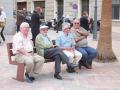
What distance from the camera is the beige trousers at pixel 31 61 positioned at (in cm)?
921

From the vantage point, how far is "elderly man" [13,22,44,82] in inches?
364

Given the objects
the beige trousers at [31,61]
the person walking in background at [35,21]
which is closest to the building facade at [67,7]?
the person walking in background at [35,21]

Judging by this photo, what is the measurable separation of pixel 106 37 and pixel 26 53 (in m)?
3.85

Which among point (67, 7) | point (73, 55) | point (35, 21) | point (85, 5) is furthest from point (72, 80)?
point (67, 7)

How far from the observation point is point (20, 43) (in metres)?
9.27

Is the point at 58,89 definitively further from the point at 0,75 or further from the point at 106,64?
the point at 106,64

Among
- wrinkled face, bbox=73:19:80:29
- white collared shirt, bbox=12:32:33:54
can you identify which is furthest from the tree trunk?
white collared shirt, bbox=12:32:33:54

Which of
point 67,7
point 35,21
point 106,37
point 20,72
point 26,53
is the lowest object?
point 20,72

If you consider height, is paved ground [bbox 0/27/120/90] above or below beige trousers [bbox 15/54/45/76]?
below

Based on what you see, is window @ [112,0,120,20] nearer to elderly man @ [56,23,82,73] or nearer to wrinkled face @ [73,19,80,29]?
wrinkled face @ [73,19,80,29]

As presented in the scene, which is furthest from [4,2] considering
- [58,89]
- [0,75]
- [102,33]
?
[58,89]

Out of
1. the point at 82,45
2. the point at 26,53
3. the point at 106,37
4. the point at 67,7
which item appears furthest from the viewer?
the point at 67,7

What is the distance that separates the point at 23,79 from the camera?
374 inches

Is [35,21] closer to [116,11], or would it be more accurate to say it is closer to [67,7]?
[116,11]
